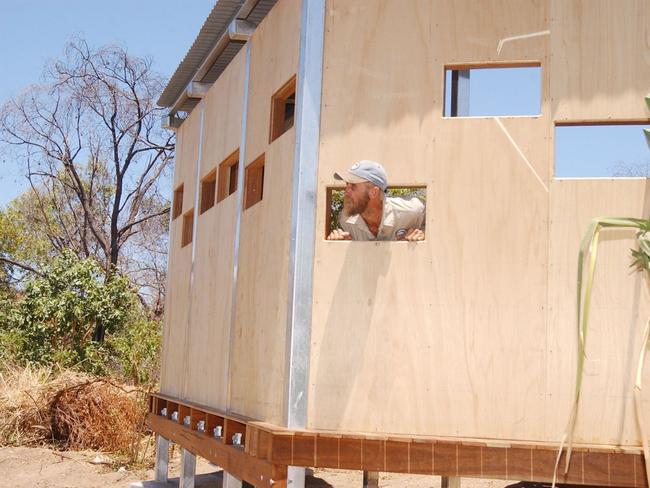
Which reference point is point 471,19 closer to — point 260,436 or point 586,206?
point 586,206

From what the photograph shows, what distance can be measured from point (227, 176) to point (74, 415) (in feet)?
23.8

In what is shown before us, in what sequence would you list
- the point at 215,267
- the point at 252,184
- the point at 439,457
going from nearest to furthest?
1. the point at 439,457
2. the point at 252,184
3. the point at 215,267

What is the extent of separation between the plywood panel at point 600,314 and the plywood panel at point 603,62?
0.56 metres

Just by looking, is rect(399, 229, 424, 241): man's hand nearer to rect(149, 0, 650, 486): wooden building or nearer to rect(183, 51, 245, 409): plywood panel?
rect(149, 0, 650, 486): wooden building

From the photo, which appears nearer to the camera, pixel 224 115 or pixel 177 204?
pixel 224 115

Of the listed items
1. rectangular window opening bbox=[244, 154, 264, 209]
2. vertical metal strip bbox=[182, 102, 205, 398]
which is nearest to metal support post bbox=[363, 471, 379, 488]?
vertical metal strip bbox=[182, 102, 205, 398]

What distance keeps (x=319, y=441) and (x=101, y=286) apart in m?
14.0

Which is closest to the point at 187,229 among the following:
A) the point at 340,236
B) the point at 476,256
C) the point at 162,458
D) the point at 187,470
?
the point at 162,458

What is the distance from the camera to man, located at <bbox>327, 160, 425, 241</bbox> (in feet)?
21.3

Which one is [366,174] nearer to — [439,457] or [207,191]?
[439,457]

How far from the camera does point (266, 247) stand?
7.46 meters

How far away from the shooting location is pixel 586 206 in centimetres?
632

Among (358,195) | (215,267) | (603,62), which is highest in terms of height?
(603,62)

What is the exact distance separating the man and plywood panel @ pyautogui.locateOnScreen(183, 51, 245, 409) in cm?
216
